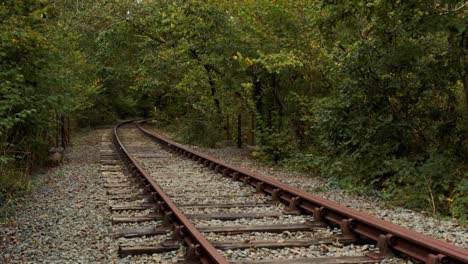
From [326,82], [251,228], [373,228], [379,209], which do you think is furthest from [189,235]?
[326,82]

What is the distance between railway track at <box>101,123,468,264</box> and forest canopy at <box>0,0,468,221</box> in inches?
71.1

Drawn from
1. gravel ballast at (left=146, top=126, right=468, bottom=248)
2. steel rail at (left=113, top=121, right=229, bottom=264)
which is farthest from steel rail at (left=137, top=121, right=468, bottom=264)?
steel rail at (left=113, top=121, right=229, bottom=264)

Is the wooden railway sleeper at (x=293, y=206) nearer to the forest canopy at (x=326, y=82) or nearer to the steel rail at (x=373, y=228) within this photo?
the steel rail at (x=373, y=228)

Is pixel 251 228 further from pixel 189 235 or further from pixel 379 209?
pixel 379 209

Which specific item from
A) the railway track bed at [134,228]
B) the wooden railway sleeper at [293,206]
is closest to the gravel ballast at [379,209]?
the railway track bed at [134,228]

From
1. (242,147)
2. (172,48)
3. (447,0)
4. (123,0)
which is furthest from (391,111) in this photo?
(123,0)

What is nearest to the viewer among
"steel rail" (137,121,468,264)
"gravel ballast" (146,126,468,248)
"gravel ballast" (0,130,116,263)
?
"steel rail" (137,121,468,264)

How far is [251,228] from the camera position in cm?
606

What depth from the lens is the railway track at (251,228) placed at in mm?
4855

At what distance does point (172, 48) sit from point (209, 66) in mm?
1803

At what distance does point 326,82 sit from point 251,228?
790 cm

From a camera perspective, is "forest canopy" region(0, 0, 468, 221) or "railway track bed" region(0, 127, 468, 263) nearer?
"railway track bed" region(0, 127, 468, 263)

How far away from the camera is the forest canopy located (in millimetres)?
8461

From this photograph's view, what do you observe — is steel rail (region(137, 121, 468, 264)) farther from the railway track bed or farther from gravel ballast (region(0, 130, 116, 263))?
gravel ballast (region(0, 130, 116, 263))
